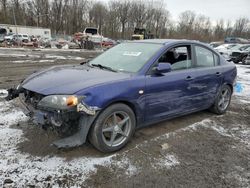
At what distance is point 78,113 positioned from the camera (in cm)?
293

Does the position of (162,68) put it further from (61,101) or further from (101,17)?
(101,17)

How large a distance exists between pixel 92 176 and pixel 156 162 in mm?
929

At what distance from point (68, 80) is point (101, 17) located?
77426mm

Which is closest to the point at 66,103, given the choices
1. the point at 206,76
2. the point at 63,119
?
the point at 63,119

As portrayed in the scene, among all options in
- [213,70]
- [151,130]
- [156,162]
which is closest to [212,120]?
[213,70]

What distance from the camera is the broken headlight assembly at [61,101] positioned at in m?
2.88

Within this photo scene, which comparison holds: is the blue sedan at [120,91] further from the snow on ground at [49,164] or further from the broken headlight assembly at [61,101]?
the snow on ground at [49,164]

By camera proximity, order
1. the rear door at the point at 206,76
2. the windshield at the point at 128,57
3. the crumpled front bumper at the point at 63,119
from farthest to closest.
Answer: the rear door at the point at 206,76 → the windshield at the point at 128,57 → the crumpled front bumper at the point at 63,119

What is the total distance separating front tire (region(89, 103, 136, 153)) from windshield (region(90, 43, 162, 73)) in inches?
27.8

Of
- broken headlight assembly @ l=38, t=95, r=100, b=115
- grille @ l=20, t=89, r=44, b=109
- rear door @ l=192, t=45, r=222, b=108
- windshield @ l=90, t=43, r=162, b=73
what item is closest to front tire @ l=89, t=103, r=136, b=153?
broken headlight assembly @ l=38, t=95, r=100, b=115

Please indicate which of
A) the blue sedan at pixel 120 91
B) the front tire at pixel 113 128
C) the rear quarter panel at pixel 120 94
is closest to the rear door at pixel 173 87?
the blue sedan at pixel 120 91

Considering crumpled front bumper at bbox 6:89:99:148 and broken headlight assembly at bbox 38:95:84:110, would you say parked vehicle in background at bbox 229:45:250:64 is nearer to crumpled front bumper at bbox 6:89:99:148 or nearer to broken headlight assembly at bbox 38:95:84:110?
crumpled front bumper at bbox 6:89:99:148

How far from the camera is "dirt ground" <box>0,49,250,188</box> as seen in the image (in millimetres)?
2840

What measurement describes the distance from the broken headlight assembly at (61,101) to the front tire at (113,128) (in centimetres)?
41
